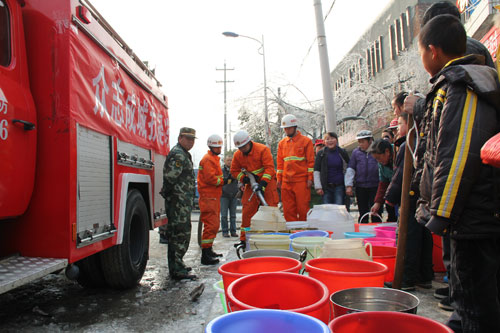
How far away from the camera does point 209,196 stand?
18.2ft

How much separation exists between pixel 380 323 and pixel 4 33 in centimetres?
306

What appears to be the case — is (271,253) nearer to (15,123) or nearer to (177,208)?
(15,123)

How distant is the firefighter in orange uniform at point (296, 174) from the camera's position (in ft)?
19.0

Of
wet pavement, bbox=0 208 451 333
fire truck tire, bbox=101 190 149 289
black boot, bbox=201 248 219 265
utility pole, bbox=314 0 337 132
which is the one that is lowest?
wet pavement, bbox=0 208 451 333

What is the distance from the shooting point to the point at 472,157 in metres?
1.58

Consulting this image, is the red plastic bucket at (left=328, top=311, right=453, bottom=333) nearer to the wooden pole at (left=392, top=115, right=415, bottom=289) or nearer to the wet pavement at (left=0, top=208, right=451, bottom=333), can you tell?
the wooden pole at (left=392, top=115, right=415, bottom=289)

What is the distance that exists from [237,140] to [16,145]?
11.4 feet

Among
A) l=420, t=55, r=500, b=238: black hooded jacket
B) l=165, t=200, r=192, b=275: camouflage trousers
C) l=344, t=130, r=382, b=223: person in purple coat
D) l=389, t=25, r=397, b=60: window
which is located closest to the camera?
l=420, t=55, r=500, b=238: black hooded jacket

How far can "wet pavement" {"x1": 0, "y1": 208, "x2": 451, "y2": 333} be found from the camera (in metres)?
3.01

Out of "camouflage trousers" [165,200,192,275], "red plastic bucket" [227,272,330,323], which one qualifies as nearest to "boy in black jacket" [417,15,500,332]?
"red plastic bucket" [227,272,330,323]

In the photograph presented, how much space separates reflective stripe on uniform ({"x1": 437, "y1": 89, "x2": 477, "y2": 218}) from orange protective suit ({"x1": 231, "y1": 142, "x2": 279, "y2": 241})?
3991 mm

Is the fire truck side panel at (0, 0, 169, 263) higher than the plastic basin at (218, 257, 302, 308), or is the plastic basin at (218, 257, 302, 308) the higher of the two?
the fire truck side panel at (0, 0, 169, 263)

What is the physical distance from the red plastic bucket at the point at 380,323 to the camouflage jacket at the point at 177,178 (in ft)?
11.6

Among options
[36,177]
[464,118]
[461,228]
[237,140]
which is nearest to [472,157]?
[464,118]
